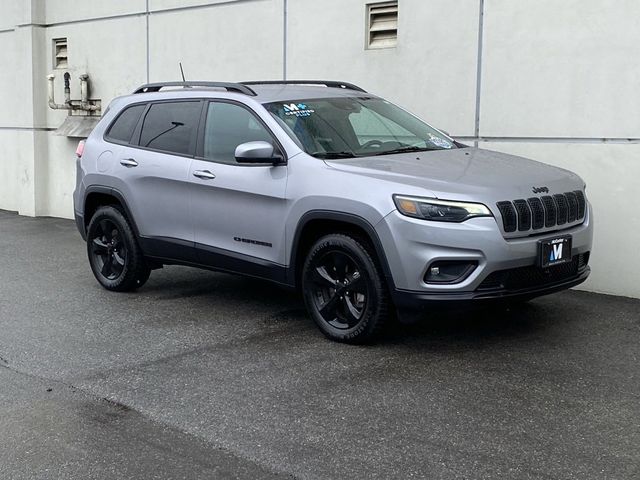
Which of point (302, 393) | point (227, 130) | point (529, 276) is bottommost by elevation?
point (302, 393)

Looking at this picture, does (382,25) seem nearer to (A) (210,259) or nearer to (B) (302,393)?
(A) (210,259)

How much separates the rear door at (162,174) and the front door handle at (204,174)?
13 centimetres

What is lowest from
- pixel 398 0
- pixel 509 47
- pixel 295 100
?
pixel 295 100

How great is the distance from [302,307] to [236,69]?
4.66 m

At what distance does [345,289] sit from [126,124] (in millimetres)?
2972

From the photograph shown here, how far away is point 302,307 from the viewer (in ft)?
23.0

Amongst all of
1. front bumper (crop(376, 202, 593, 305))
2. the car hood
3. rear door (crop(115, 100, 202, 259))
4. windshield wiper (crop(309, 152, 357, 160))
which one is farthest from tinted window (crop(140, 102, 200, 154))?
front bumper (crop(376, 202, 593, 305))

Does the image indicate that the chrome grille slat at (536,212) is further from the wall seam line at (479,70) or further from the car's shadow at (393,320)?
the wall seam line at (479,70)

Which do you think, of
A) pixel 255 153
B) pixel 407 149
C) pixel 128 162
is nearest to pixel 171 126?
pixel 128 162

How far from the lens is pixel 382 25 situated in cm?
912

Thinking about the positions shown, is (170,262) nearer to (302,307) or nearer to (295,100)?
(302,307)

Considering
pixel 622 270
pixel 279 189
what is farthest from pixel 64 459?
pixel 622 270

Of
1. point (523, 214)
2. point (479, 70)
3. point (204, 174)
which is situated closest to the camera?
point (523, 214)

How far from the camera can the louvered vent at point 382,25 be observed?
9026 mm
